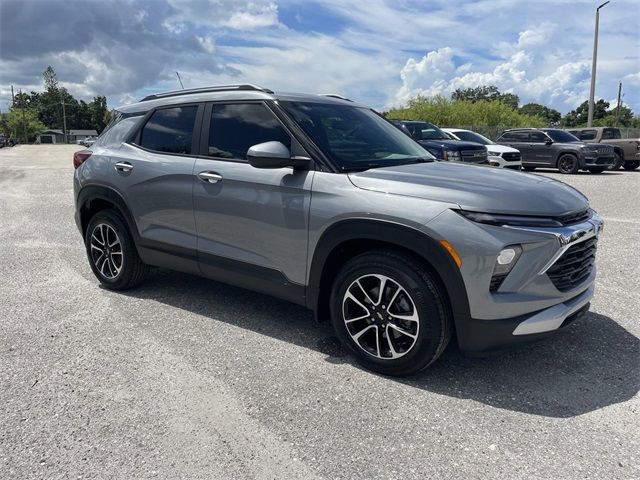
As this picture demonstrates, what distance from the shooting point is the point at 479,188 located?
3143 mm

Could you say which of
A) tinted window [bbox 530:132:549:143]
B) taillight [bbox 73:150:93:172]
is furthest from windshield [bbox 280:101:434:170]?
tinted window [bbox 530:132:549:143]

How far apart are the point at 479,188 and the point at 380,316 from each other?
1.00 metres

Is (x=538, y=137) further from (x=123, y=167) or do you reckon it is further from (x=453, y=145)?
(x=123, y=167)

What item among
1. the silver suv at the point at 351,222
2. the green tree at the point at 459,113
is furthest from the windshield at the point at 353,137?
the green tree at the point at 459,113

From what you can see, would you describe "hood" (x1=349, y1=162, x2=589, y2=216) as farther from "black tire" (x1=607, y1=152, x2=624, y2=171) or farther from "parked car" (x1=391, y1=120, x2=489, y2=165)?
"black tire" (x1=607, y1=152, x2=624, y2=171)

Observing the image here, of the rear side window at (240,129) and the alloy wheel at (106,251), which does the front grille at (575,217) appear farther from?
the alloy wheel at (106,251)

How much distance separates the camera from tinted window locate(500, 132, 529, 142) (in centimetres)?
1992

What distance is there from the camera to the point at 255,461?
256 centimetres

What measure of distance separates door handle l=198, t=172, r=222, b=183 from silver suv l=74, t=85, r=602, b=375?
12 millimetres

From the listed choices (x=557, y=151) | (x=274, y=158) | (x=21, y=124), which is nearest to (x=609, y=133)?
(x=557, y=151)

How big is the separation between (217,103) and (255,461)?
280 cm

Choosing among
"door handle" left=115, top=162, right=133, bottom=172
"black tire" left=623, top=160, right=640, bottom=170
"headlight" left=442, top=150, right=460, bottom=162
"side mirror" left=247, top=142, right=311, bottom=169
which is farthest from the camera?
"black tire" left=623, top=160, right=640, bottom=170

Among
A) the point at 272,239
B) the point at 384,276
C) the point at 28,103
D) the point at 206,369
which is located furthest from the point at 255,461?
the point at 28,103

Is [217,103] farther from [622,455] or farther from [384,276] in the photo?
[622,455]
